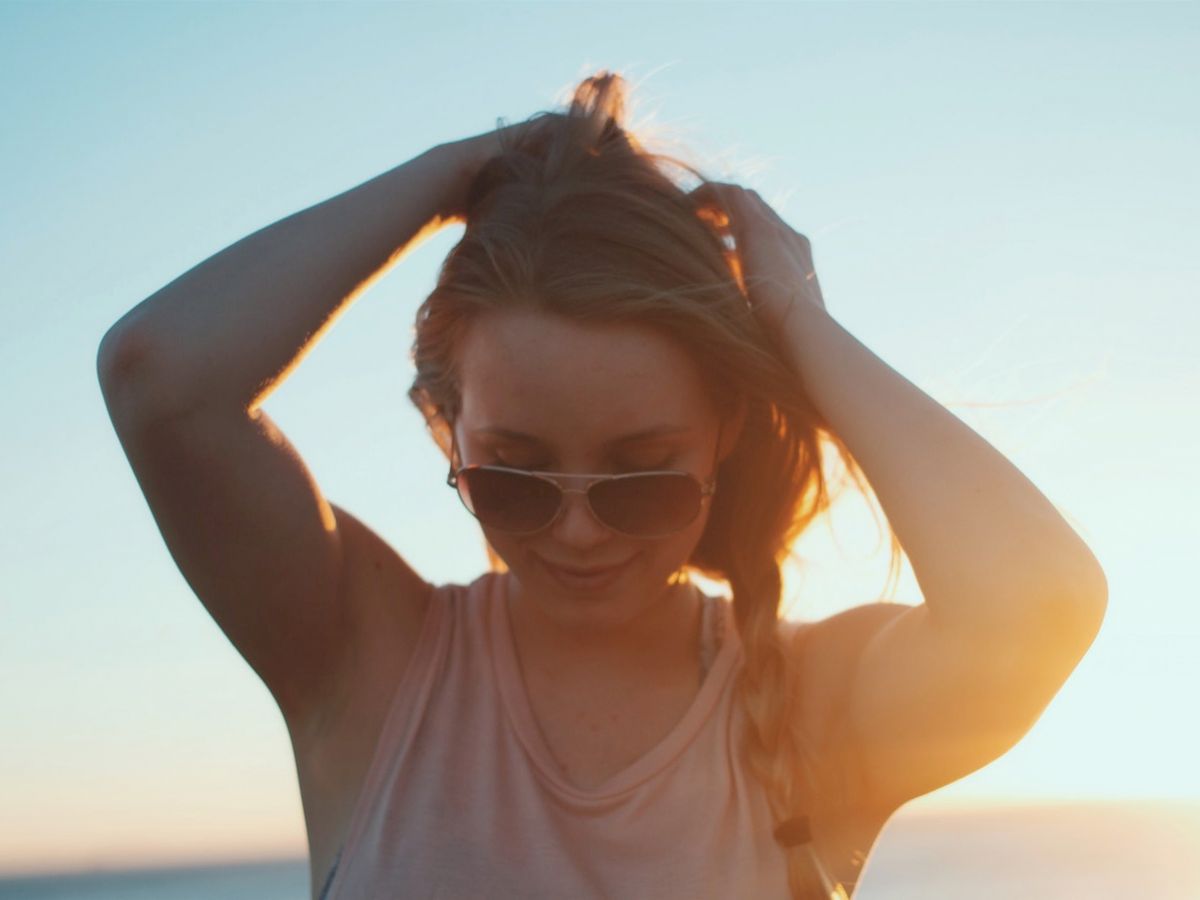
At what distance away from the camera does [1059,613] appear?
2385 mm

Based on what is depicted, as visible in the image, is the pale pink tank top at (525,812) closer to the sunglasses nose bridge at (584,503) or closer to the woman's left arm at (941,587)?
the woman's left arm at (941,587)

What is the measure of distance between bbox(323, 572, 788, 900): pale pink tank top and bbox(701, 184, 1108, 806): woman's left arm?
31cm

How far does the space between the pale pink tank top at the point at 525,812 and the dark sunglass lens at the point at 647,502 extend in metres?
0.44

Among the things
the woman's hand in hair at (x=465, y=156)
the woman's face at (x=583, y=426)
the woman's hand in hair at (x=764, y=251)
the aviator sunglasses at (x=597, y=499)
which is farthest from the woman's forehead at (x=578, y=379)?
the woman's hand in hair at (x=465, y=156)

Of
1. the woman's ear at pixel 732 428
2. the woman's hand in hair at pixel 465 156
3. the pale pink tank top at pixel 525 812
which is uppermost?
the woman's hand in hair at pixel 465 156

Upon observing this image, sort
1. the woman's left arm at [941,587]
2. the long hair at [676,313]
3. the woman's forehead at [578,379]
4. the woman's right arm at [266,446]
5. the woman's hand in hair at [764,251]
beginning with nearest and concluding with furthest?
the woman's left arm at [941,587] < the woman's right arm at [266,446] < the woman's forehead at [578,379] < the long hair at [676,313] < the woman's hand in hair at [764,251]

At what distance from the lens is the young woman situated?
8.25ft

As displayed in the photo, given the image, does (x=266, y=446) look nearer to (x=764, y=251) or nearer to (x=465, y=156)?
(x=465, y=156)

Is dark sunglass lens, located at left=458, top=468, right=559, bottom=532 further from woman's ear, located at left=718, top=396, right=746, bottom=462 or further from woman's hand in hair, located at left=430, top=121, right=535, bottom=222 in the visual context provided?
woman's hand in hair, located at left=430, top=121, right=535, bottom=222

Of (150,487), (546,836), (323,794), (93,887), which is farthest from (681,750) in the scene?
(93,887)

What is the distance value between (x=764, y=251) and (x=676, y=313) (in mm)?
370

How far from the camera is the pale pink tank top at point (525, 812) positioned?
2590 mm

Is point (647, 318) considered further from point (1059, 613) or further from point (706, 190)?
point (1059, 613)

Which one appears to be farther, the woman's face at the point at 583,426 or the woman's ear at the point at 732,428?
the woman's ear at the point at 732,428
